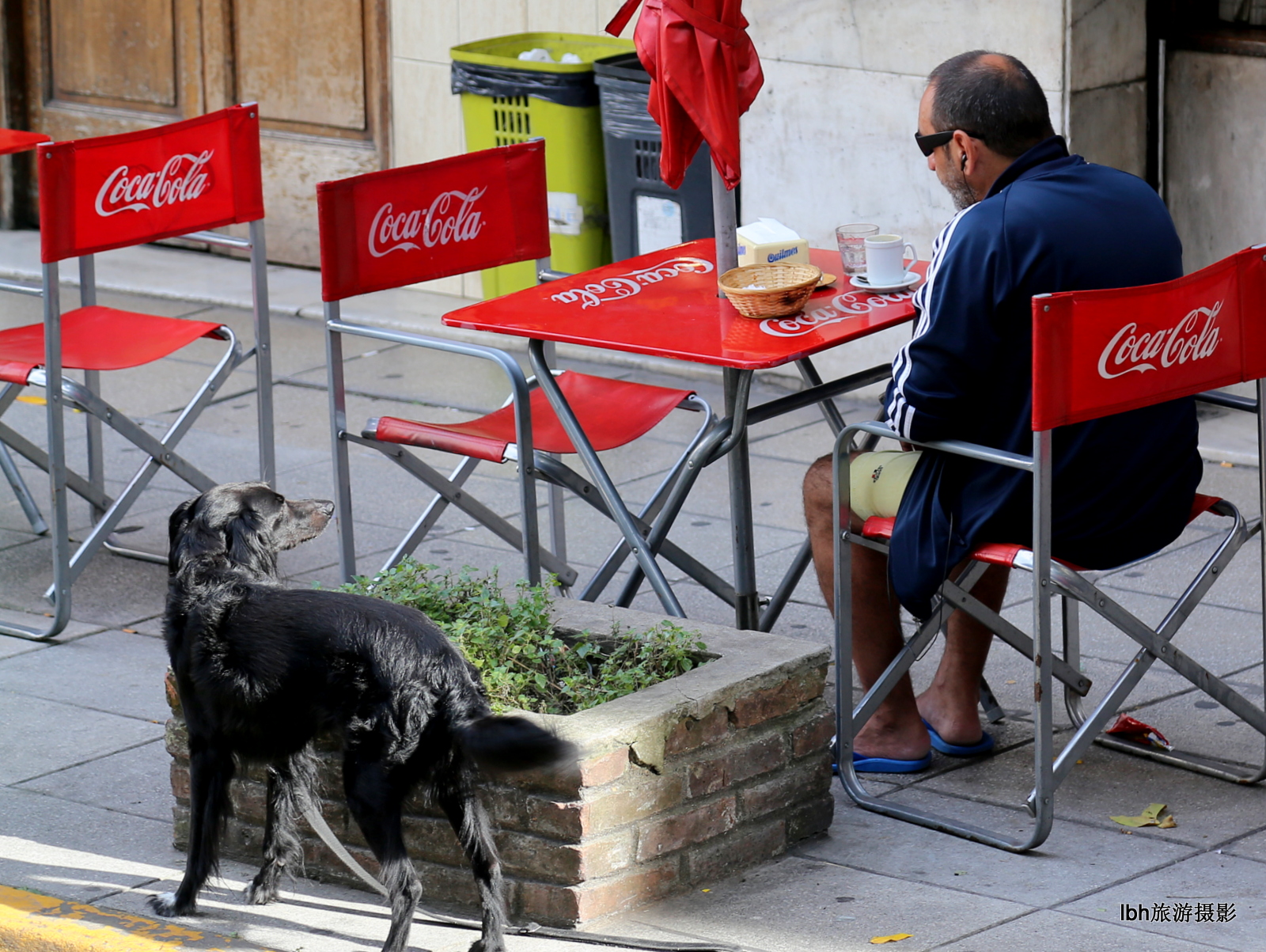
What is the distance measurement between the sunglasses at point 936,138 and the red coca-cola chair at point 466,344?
3.24ft

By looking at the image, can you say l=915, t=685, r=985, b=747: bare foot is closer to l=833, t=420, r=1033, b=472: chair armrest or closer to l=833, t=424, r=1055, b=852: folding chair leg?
l=833, t=424, r=1055, b=852: folding chair leg

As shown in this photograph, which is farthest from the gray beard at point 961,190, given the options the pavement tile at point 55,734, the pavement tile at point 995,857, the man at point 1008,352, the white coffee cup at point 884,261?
the pavement tile at point 55,734

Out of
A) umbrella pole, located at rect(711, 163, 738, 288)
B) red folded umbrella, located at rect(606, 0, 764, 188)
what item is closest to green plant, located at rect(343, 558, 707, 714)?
umbrella pole, located at rect(711, 163, 738, 288)

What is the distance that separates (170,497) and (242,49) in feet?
13.1

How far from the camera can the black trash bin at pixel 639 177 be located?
7695mm

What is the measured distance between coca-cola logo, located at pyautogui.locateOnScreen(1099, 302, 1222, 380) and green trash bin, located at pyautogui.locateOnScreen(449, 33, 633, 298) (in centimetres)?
462

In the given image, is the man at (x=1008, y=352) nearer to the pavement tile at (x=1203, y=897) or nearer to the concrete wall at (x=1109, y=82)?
the pavement tile at (x=1203, y=897)

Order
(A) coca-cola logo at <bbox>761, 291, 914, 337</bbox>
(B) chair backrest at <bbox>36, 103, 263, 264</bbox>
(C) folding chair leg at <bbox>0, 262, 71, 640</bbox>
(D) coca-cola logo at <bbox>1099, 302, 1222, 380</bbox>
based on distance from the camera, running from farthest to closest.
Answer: (C) folding chair leg at <bbox>0, 262, 71, 640</bbox> < (B) chair backrest at <bbox>36, 103, 263, 264</bbox> < (A) coca-cola logo at <bbox>761, 291, 914, 337</bbox> < (D) coca-cola logo at <bbox>1099, 302, 1222, 380</bbox>

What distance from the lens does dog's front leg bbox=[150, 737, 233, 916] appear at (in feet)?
12.0

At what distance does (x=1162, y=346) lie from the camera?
3.75 m

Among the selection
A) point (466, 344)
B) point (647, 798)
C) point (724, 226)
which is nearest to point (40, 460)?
point (466, 344)

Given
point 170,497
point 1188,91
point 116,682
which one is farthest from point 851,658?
point 1188,91

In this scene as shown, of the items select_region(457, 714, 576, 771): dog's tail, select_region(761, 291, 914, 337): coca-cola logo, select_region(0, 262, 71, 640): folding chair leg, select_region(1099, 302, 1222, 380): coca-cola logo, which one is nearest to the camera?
select_region(457, 714, 576, 771): dog's tail

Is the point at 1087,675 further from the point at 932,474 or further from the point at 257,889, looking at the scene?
the point at 257,889
